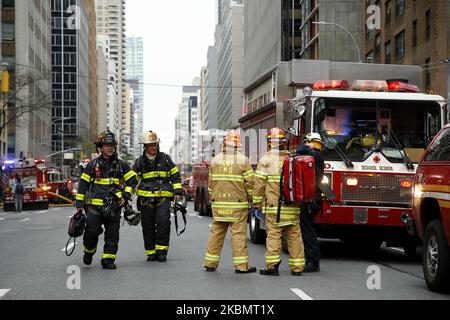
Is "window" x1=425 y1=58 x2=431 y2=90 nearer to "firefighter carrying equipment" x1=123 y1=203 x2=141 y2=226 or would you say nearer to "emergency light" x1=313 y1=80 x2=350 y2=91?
"emergency light" x1=313 y1=80 x2=350 y2=91

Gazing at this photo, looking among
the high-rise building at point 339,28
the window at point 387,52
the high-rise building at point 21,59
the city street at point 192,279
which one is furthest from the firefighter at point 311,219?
the high-rise building at point 21,59

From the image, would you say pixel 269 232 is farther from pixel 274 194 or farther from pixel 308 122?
pixel 308 122

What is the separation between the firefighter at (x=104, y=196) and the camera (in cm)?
1098

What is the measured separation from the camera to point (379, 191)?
12.3 m

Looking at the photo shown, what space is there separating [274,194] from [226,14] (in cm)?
13733

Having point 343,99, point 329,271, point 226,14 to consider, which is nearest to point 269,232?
point 329,271

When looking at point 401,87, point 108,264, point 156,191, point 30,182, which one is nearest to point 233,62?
point 30,182

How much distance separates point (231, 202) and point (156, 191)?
182cm

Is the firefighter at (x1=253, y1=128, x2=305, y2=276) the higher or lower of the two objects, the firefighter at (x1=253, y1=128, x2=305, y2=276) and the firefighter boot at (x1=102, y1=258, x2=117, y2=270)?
the higher

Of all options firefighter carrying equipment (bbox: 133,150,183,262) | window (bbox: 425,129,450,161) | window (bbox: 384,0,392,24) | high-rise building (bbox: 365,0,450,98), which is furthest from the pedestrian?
window (bbox: 425,129,450,161)

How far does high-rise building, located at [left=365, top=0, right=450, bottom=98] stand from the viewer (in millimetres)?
40344

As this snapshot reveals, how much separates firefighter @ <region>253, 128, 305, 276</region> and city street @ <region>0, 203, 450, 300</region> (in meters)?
0.25

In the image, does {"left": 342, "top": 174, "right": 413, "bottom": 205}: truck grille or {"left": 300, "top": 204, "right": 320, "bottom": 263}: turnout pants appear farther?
{"left": 342, "top": 174, "right": 413, "bottom": 205}: truck grille

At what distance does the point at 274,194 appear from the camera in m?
10.4
